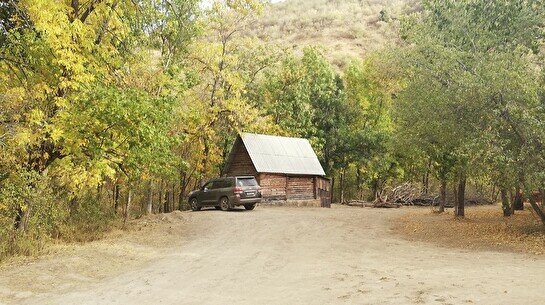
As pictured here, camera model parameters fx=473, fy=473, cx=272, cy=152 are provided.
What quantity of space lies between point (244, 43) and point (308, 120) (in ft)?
33.9

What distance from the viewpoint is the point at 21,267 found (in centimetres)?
1155

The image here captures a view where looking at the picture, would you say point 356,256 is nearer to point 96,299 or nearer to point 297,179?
point 96,299

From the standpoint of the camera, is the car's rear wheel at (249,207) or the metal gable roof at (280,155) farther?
Result: the metal gable roof at (280,155)

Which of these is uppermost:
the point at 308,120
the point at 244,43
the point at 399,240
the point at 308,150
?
the point at 244,43

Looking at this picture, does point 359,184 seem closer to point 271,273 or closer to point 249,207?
point 249,207

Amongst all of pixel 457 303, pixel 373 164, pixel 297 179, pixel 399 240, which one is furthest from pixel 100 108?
pixel 373 164

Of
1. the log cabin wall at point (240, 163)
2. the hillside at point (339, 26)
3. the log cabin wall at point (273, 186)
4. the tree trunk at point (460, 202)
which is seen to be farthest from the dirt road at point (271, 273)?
the hillside at point (339, 26)

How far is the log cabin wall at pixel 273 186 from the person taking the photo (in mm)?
36312

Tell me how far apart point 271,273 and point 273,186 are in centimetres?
2550

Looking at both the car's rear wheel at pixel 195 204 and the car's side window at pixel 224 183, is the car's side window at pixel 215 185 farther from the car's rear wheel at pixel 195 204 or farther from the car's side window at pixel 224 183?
the car's rear wheel at pixel 195 204

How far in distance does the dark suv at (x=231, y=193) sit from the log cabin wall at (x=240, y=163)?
22.7 ft

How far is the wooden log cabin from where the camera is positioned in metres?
36.4

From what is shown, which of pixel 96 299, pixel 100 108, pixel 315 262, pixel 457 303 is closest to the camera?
pixel 457 303

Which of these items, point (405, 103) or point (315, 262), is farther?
point (405, 103)
